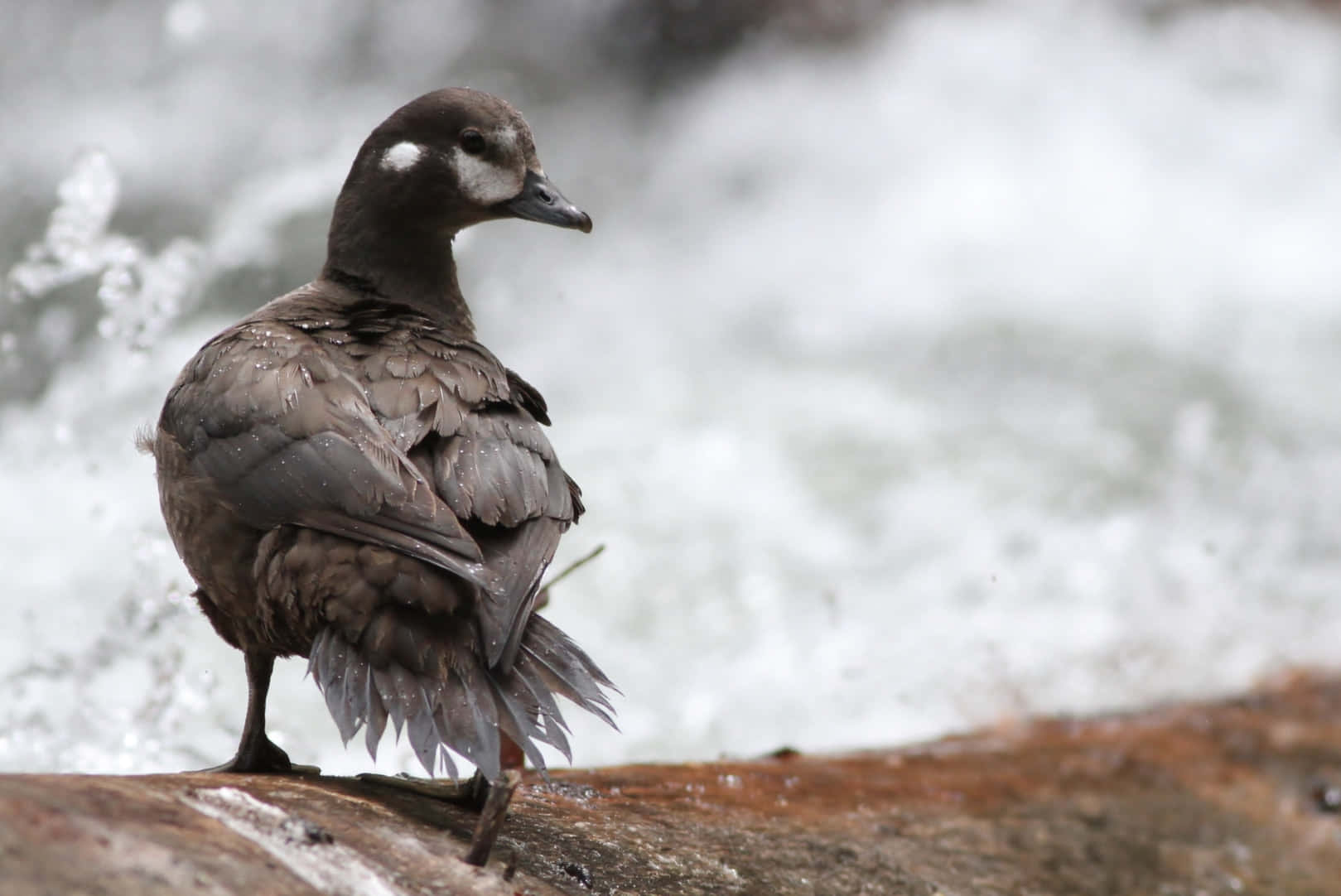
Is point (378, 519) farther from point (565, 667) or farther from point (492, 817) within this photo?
point (492, 817)

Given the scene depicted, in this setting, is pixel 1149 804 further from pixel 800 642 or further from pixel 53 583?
pixel 53 583

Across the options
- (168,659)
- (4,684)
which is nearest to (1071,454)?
(168,659)

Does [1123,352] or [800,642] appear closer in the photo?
[800,642]

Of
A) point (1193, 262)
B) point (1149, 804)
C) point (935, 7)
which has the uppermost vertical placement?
point (935, 7)

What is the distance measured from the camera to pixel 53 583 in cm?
574

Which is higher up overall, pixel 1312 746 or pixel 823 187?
pixel 823 187

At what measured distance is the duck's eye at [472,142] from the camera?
3.53m

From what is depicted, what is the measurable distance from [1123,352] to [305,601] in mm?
7136

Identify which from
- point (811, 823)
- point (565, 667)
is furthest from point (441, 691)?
point (811, 823)

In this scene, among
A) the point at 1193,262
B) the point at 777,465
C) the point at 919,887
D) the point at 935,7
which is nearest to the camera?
the point at 919,887

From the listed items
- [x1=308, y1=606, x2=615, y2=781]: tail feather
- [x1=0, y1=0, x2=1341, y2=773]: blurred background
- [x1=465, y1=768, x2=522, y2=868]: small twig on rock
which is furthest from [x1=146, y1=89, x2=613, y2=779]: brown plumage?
→ [x1=0, y1=0, x2=1341, y2=773]: blurred background

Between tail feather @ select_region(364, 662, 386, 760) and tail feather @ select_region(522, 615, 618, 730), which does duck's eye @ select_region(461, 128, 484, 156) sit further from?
tail feather @ select_region(364, 662, 386, 760)

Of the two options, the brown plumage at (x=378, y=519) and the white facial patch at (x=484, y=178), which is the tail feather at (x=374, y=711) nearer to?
the brown plumage at (x=378, y=519)

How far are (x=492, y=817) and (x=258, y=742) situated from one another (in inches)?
40.4
